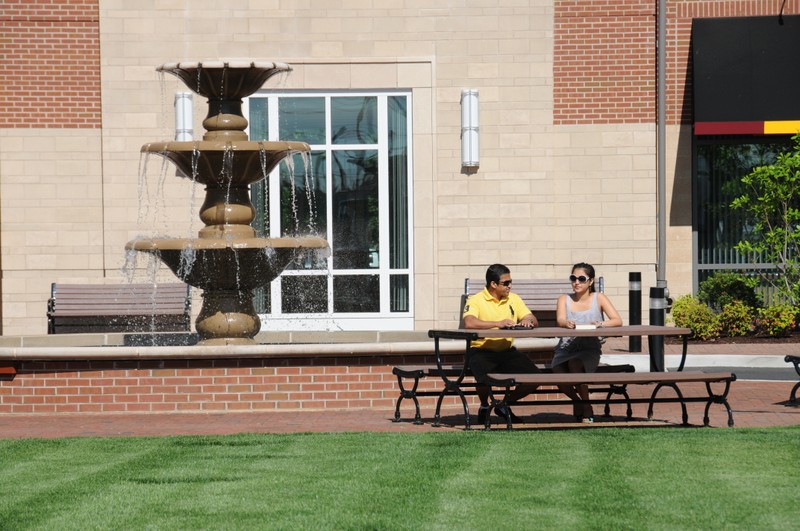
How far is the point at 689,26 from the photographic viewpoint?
2194 cm

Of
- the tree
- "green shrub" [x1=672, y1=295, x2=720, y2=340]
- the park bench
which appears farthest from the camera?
the tree

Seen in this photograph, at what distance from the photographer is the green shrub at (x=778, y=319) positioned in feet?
65.7

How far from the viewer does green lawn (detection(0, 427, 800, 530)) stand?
7.22 metres

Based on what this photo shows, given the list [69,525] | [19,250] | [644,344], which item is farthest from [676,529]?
[19,250]

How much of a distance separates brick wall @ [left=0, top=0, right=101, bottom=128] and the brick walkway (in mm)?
9936

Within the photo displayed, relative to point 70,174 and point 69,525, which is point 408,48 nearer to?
point 70,174

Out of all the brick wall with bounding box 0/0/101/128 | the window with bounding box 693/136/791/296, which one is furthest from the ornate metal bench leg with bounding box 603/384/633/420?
the brick wall with bounding box 0/0/101/128

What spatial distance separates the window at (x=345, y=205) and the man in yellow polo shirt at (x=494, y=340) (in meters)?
10.1

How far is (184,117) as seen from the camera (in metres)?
21.5

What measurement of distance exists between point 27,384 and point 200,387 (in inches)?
59.1

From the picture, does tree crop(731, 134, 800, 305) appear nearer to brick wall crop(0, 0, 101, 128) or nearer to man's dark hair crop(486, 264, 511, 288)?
man's dark hair crop(486, 264, 511, 288)

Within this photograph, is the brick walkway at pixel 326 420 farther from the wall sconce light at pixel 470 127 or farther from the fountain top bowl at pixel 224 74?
the wall sconce light at pixel 470 127

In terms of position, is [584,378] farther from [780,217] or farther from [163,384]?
[780,217]

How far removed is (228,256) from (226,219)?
61 cm
